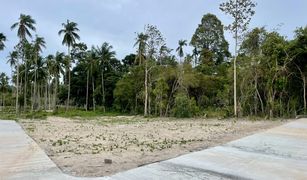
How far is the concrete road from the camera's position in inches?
229

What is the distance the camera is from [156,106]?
A: 111 feet

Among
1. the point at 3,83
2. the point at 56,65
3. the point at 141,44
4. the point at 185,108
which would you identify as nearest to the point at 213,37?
the point at 141,44

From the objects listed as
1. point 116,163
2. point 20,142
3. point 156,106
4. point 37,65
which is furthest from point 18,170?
point 37,65

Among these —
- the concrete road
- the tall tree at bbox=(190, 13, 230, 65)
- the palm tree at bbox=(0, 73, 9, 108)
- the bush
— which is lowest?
the concrete road

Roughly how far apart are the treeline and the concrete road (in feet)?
43.5

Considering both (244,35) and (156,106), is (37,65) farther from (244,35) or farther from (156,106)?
(244,35)

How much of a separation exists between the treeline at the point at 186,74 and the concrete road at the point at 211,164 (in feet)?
43.5

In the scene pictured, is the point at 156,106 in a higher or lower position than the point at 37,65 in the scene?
lower

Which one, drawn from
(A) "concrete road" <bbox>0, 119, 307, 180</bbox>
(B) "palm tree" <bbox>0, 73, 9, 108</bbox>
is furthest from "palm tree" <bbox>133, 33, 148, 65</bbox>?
(B) "palm tree" <bbox>0, 73, 9, 108</bbox>

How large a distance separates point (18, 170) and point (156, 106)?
2789 centimetres

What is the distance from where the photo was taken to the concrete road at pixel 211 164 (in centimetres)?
583

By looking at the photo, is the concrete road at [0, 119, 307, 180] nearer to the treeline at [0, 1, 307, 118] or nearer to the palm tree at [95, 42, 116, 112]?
the treeline at [0, 1, 307, 118]

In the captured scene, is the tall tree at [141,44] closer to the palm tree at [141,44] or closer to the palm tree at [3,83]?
the palm tree at [141,44]

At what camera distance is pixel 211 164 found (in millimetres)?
6730
